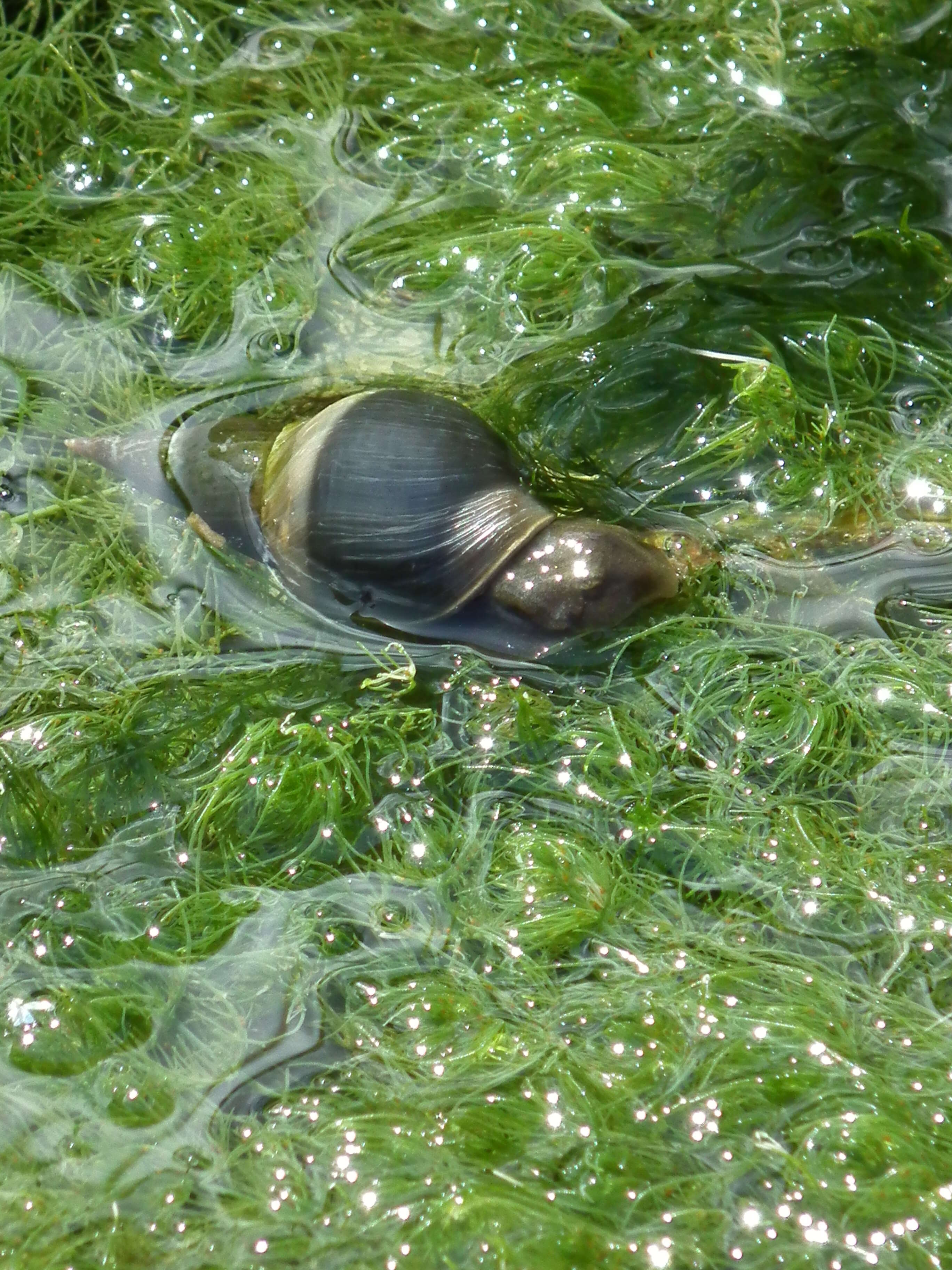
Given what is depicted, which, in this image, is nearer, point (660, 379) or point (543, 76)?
point (660, 379)

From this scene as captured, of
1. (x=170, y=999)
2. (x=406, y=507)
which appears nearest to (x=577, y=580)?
(x=406, y=507)

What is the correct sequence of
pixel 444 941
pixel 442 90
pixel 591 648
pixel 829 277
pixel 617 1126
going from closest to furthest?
1. pixel 617 1126
2. pixel 444 941
3. pixel 591 648
4. pixel 829 277
5. pixel 442 90

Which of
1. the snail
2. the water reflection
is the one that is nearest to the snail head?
the snail

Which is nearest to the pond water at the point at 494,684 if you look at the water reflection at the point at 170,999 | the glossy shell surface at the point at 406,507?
the water reflection at the point at 170,999

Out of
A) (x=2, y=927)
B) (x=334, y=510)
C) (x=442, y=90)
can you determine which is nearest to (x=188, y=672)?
(x=334, y=510)

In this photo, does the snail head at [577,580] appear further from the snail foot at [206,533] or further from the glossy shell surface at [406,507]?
the snail foot at [206,533]

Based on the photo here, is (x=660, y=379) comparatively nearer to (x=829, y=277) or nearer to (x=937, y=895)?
(x=829, y=277)

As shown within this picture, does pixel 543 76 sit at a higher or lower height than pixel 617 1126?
higher
